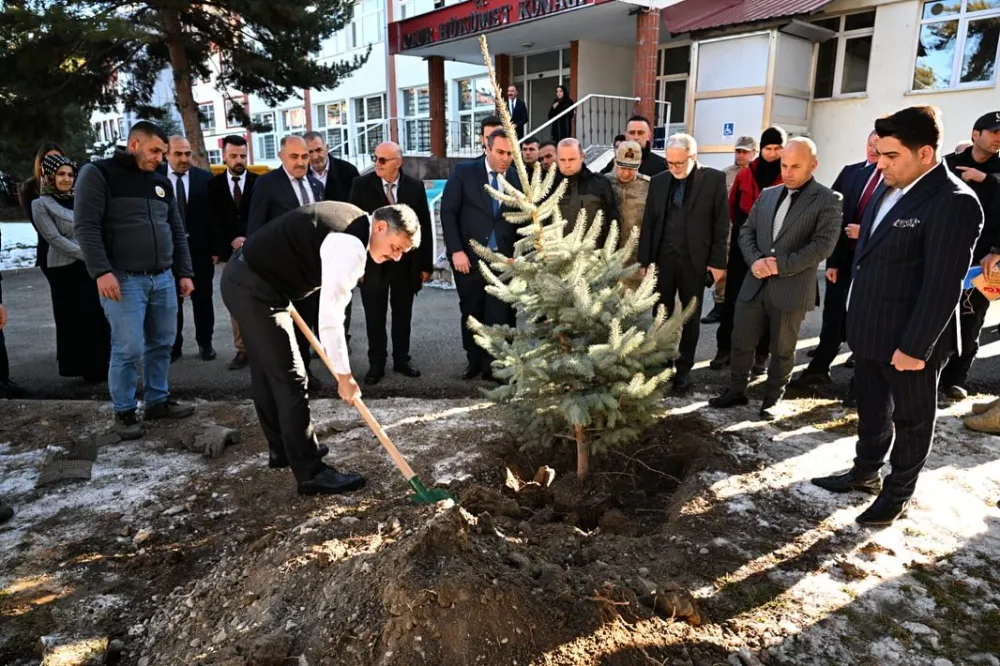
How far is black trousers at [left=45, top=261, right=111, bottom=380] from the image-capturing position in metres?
5.82

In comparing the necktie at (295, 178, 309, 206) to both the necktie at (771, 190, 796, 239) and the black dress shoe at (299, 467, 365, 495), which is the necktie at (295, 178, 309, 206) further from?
the necktie at (771, 190, 796, 239)

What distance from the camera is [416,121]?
21094 mm

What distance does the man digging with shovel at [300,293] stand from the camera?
3.18m

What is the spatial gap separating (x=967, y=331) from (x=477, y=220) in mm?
3999

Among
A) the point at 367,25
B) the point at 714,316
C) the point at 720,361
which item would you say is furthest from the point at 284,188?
the point at 367,25

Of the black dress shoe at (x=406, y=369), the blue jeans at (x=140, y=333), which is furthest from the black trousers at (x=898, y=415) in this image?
the blue jeans at (x=140, y=333)

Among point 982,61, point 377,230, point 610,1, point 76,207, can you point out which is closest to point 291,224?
point 377,230

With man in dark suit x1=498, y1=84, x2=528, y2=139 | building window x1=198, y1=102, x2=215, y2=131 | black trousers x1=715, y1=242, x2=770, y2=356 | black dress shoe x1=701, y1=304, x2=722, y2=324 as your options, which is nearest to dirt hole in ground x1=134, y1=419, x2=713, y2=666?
black trousers x1=715, y1=242, x2=770, y2=356

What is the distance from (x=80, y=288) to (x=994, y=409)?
7400 mm

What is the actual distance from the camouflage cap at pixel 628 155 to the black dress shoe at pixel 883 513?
339 centimetres

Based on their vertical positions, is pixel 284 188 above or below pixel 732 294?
above

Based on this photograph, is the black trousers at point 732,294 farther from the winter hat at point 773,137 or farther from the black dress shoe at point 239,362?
the black dress shoe at point 239,362

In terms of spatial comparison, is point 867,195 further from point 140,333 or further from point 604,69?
point 604,69

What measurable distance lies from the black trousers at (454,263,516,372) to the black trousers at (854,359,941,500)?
2.86 meters
